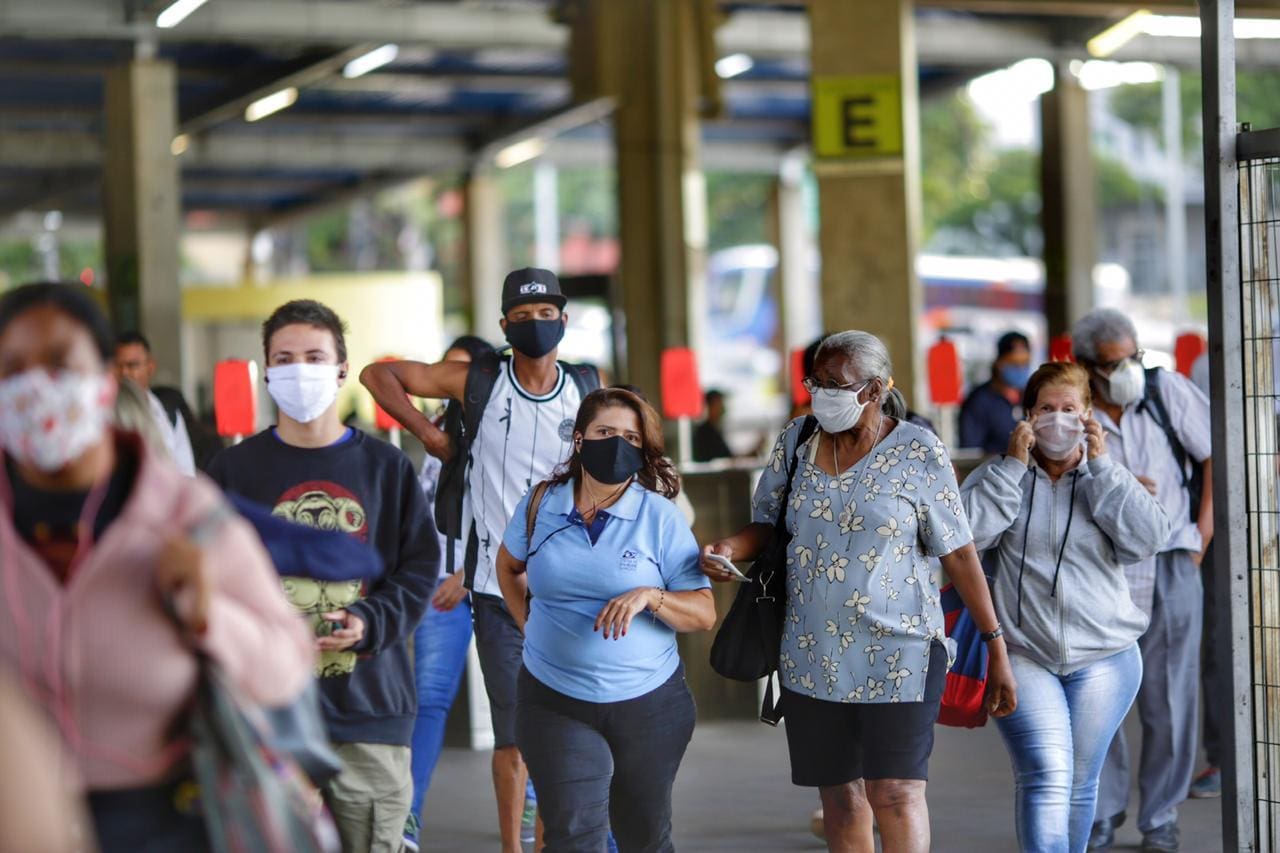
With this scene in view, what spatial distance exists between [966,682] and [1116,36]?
19.7 metres

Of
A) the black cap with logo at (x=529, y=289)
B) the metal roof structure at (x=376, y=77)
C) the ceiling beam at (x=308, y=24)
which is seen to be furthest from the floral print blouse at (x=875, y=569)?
the ceiling beam at (x=308, y=24)

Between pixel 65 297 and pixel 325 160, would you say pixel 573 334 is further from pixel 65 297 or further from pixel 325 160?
pixel 65 297

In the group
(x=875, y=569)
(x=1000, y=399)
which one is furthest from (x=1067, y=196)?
(x=875, y=569)

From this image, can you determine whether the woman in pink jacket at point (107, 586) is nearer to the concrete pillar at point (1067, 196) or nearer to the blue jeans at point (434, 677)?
the blue jeans at point (434, 677)

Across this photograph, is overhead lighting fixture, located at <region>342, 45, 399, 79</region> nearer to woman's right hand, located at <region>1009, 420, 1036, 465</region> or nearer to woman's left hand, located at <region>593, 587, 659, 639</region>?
woman's right hand, located at <region>1009, 420, 1036, 465</region>

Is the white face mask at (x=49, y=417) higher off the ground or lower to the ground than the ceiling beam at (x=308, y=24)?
lower

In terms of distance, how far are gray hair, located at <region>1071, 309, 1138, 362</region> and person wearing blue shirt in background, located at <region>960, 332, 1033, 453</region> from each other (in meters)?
3.32

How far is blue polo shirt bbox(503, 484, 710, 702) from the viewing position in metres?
5.21

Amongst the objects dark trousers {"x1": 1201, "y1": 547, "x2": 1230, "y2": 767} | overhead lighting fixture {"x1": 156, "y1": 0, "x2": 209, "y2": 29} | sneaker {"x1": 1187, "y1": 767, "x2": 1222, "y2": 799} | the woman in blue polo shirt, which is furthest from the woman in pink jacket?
overhead lighting fixture {"x1": 156, "y1": 0, "x2": 209, "y2": 29}

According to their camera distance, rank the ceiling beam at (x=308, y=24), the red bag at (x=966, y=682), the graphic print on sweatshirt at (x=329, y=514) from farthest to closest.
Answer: the ceiling beam at (x=308, y=24)
the red bag at (x=966, y=682)
the graphic print on sweatshirt at (x=329, y=514)

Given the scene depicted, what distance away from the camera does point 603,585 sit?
17.2 ft

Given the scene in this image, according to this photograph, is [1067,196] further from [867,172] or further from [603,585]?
[603,585]

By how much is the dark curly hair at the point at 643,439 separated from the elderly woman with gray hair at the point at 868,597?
257mm

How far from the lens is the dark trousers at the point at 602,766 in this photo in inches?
205
